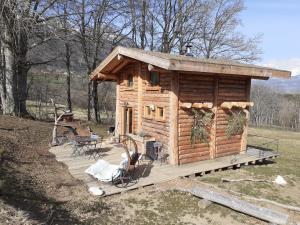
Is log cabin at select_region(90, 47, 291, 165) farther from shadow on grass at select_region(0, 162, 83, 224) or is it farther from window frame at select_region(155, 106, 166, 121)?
shadow on grass at select_region(0, 162, 83, 224)

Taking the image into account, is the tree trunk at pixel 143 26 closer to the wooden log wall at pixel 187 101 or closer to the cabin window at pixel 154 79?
the wooden log wall at pixel 187 101

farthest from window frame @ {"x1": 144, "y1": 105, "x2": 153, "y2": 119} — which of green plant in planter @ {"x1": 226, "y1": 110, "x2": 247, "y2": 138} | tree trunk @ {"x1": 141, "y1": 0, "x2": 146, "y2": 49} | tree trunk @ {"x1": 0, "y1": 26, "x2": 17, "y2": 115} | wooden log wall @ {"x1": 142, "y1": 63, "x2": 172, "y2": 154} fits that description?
tree trunk @ {"x1": 141, "y1": 0, "x2": 146, "y2": 49}

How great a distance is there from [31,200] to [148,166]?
4.56 m

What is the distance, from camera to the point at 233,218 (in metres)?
7.57

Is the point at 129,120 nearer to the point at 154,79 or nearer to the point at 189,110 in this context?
the point at 154,79

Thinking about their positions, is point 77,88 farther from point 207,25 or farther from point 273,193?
point 273,193

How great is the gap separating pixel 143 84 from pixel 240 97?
13.8 feet

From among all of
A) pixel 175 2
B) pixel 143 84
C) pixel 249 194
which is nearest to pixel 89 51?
pixel 175 2

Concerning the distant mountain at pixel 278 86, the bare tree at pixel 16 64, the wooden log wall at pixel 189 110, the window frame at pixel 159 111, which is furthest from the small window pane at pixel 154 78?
the distant mountain at pixel 278 86

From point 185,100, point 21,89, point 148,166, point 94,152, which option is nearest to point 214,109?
point 185,100

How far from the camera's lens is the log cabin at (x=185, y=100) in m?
11.2

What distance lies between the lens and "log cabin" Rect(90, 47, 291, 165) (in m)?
11.2

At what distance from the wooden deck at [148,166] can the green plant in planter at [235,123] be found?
3.38ft

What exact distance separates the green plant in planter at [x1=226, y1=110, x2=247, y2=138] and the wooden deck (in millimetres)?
1031
